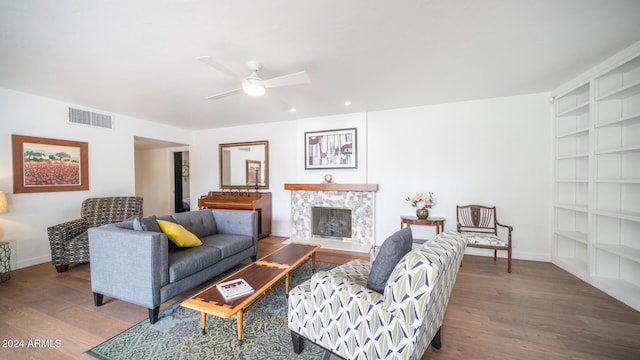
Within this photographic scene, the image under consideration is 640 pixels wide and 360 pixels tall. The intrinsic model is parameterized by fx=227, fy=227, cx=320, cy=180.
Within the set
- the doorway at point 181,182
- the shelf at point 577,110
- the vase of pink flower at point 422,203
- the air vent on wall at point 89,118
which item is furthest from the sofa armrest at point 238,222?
the shelf at point 577,110

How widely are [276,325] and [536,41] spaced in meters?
3.43

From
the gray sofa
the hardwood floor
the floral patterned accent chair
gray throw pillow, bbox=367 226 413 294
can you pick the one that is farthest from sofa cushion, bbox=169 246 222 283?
the floral patterned accent chair

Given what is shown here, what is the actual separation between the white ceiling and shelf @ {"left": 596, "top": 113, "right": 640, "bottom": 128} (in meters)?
0.67

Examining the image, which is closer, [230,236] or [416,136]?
[230,236]

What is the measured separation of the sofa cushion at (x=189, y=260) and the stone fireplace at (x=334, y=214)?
2196 mm

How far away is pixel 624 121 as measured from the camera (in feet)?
7.70

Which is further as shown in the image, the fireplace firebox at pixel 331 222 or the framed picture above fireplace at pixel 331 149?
the fireplace firebox at pixel 331 222

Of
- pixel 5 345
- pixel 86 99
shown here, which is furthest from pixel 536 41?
pixel 86 99

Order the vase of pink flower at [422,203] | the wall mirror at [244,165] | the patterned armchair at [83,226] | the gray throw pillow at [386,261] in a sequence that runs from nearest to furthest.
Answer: the gray throw pillow at [386,261]
the patterned armchair at [83,226]
the vase of pink flower at [422,203]
the wall mirror at [244,165]

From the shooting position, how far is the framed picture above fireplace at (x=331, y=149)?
14.1 ft

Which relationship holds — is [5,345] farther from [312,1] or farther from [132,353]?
[312,1]

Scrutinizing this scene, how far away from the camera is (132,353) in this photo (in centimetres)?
162

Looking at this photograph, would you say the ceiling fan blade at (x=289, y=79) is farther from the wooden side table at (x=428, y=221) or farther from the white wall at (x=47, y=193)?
the white wall at (x=47, y=193)

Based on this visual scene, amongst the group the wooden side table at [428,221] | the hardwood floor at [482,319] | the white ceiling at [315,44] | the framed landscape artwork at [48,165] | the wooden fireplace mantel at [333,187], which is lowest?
the hardwood floor at [482,319]
